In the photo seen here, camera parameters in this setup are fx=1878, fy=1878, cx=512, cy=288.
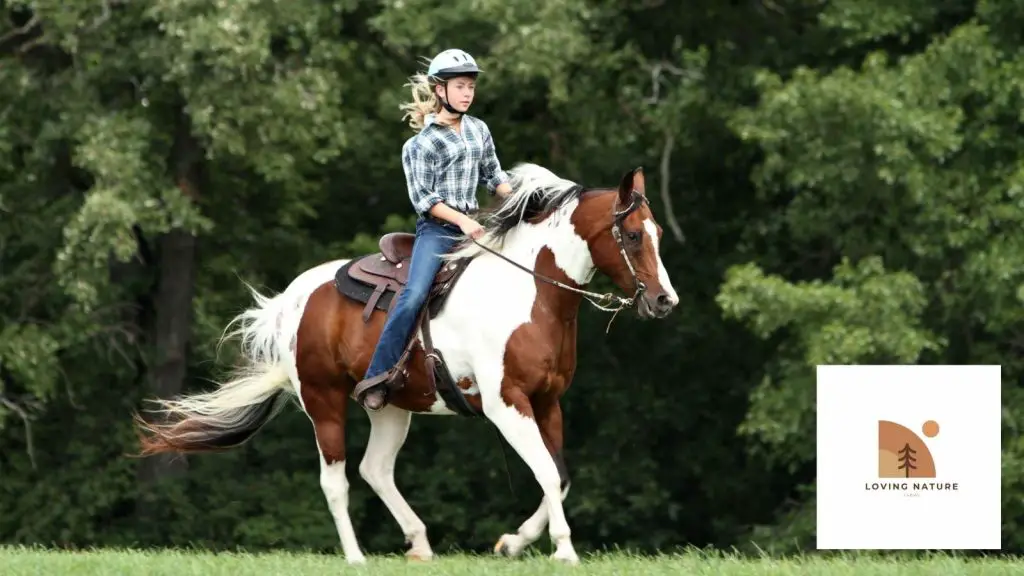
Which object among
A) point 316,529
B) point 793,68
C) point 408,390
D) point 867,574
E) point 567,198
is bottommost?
point 316,529

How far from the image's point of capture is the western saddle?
33.7ft

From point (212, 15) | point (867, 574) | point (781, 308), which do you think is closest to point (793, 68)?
point (781, 308)

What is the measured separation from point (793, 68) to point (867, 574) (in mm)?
13709

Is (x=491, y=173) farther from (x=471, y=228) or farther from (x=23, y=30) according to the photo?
(x=23, y=30)

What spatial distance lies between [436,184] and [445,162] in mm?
131

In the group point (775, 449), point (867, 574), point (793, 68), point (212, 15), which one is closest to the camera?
point (867, 574)

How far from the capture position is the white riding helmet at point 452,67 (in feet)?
32.7

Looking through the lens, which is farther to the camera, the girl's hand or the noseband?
the girl's hand

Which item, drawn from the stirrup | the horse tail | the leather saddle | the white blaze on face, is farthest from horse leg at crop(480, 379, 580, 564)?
the horse tail

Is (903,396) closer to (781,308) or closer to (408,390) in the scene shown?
(408,390)

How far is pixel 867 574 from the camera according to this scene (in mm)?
8547

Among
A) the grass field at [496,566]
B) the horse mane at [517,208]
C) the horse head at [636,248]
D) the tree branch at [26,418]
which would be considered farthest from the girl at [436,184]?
the tree branch at [26,418]

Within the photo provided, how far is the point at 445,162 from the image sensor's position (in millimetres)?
10312

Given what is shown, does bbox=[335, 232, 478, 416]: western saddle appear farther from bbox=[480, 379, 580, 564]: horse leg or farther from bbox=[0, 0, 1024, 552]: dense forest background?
bbox=[0, 0, 1024, 552]: dense forest background
